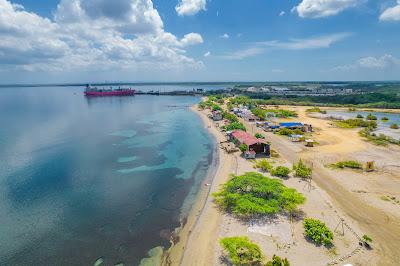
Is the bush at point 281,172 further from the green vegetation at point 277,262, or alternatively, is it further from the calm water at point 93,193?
the green vegetation at point 277,262

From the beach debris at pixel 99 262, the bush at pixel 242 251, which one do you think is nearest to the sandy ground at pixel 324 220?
the bush at pixel 242 251

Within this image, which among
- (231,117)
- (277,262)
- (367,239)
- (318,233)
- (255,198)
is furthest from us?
(231,117)

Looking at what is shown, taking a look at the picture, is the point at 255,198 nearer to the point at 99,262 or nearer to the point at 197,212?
the point at 197,212

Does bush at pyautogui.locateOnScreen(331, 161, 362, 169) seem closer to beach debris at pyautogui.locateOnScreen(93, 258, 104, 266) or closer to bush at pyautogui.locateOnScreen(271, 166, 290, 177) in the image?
bush at pyautogui.locateOnScreen(271, 166, 290, 177)

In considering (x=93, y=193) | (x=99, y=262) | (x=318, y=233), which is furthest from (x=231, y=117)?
(x=99, y=262)

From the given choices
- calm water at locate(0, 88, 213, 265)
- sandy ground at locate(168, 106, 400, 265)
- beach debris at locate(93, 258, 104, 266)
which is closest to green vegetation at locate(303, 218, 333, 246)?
sandy ground at locate(168, 106, 400, 265)
